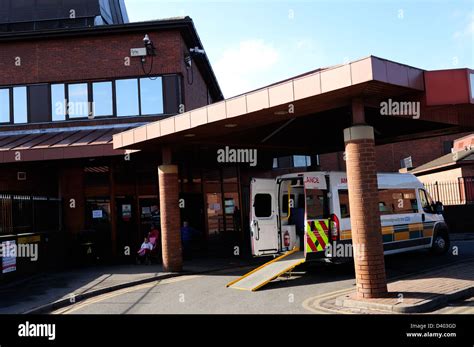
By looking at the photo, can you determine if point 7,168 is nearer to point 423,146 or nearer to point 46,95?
point 46,95

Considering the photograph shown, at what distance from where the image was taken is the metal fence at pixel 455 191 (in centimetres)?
2316

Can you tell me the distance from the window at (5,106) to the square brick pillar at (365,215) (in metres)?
13.8

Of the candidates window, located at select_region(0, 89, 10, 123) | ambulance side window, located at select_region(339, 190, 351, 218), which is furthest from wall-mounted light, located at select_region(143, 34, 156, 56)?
ambulance side window, located at select_region(339, 190, 351, 218)

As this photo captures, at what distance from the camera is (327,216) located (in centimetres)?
1059

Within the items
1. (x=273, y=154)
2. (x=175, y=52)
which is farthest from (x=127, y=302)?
(x=175, y=52)

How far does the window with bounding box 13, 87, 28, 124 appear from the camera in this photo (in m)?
16.9

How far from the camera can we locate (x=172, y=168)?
12.4 m

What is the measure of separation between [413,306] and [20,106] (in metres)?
15.3

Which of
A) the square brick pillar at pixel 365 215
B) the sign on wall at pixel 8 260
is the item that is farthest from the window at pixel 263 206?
the sign on wall at pixel 8 260

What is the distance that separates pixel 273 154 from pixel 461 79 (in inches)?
363

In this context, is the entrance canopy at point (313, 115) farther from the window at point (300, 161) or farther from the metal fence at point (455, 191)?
the window at point (300, 161)

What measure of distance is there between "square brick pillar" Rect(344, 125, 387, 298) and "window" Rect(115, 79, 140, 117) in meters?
10.5

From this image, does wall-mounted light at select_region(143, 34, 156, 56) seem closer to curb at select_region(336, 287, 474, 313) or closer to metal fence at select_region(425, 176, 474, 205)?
curb at select_region(336, 287, 474, 313)

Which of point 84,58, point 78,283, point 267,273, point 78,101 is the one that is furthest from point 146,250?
point 84,58
